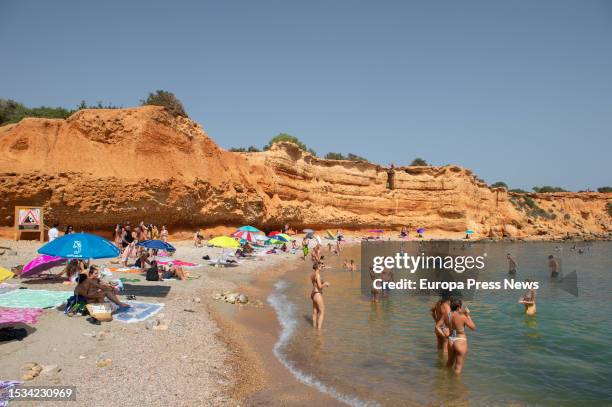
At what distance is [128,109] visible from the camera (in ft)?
83.5

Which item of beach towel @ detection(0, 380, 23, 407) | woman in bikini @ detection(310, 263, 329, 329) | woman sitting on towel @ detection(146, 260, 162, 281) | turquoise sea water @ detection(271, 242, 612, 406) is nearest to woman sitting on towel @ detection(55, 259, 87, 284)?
woman sitting on towel @ detection(146, 260, 162, 281)

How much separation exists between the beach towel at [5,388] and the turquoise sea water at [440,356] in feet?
13.2

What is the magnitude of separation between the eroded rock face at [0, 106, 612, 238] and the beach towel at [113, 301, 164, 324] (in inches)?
565

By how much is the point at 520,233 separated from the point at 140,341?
64.9 m

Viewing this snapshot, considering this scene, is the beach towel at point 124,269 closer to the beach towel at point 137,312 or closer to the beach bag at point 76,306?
the beach towel at point 137,312

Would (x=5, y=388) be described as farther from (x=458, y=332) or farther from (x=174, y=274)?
(x=174, y=274)

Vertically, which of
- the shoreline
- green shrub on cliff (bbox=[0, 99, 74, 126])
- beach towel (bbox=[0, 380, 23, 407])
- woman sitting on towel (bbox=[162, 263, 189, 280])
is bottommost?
the shoreline

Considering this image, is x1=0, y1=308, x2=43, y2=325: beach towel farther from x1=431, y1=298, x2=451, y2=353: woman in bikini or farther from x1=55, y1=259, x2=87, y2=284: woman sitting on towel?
x1=431, y1=298, x2=451, y2=353: woman in bikini

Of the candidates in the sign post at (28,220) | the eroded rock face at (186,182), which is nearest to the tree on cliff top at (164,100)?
the eroded rock face at (186,182)

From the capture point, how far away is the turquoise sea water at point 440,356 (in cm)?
672

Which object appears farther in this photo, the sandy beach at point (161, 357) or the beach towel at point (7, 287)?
the beach towel at point (7, 287)

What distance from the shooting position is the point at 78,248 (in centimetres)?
923

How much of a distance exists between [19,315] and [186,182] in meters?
18.7

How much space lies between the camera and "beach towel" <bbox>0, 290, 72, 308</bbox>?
886 cm
